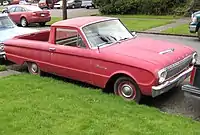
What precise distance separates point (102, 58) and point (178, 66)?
148cm

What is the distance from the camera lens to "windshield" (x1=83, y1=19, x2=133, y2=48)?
723cm

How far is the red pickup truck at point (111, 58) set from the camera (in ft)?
20.3

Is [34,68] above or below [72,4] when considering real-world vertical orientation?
above

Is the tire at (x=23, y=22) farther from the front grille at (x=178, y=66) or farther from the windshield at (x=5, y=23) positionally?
the front grille at (x=178, y=66)

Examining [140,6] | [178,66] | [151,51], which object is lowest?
[140,6]

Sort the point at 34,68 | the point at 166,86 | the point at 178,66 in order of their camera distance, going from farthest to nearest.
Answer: the point at 34,68
the point at 178,66
the point at 166,86

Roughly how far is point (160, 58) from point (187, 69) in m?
0.96

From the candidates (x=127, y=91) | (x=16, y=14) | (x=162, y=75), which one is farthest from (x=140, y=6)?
(x=162, y=75)

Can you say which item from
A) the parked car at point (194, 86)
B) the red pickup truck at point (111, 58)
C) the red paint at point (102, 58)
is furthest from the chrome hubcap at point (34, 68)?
the parked car at point (194, 86)

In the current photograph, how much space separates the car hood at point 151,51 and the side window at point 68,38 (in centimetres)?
70

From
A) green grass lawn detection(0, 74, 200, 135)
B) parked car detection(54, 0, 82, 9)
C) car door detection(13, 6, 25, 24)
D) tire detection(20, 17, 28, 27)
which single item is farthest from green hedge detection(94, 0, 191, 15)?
green grass lawn detection(0, 74, 200, 135)

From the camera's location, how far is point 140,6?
27.0 metres

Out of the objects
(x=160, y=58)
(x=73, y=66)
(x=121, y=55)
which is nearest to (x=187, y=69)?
(x=160, y=58)

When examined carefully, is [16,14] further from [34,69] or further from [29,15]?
[34,69]
